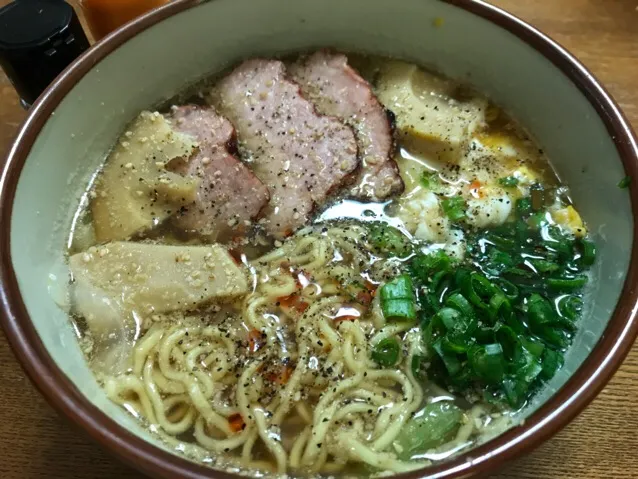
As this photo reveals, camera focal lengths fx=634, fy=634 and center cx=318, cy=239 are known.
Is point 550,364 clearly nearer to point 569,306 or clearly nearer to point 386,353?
point 569,306

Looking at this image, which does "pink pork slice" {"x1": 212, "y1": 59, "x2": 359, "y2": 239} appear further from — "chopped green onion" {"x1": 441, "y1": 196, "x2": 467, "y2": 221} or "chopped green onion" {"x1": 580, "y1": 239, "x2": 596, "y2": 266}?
"chopped green onion" {"x1": 580, "y1": 239, "x2": 596, "y2": 266}

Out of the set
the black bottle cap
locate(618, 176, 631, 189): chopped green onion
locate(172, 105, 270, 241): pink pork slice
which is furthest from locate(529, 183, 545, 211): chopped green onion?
the black bottle cap

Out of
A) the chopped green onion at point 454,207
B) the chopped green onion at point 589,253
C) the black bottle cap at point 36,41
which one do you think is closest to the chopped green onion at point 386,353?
the chopped green onion at point 454,207

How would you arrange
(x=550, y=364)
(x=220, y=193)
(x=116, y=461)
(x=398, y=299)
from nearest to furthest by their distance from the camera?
(x=116, y=461), (x=550, y=364), (x=398, y=299), (x=220, y=193)

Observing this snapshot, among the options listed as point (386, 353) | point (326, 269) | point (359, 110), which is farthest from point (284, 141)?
point (386, 353)

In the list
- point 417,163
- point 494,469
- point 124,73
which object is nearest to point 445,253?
point 417,163

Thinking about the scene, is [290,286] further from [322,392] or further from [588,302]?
[588,302]
